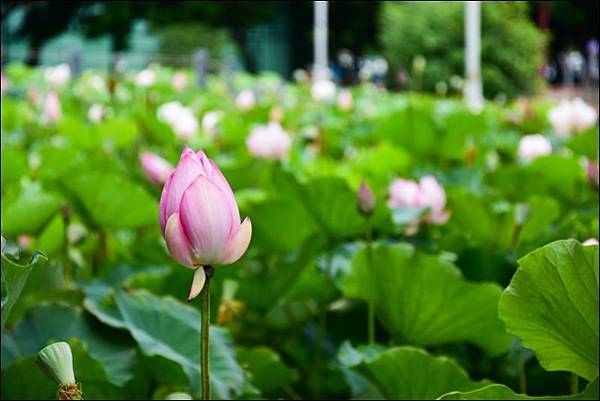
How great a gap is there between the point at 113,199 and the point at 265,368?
280 mm

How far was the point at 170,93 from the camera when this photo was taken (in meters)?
2.86

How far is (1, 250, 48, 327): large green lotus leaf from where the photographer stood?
1.22 feet

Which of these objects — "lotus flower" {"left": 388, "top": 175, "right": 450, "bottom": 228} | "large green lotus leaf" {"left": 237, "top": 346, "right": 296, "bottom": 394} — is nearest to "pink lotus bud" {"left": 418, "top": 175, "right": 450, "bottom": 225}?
"lotus flower" {"left": 388, "top": 175, "right": 450, "bottom": 228}

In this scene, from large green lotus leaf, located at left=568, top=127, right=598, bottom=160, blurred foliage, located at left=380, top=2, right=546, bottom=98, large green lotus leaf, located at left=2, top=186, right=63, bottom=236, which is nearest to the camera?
large green lotus leaf, located at left=2, top=186, right=63, bottom=236

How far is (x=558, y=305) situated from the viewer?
410 millimetres

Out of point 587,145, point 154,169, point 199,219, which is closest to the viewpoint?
point 199,219

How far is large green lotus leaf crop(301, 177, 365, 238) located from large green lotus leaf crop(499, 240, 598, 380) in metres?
0.33

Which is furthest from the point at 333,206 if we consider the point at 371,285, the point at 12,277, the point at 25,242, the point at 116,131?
the point at 116,131

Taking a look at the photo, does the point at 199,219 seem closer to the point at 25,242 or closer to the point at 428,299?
the point at 428,299

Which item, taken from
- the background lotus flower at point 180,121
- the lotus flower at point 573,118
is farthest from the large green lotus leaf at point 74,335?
the lotus flower at point 573,118

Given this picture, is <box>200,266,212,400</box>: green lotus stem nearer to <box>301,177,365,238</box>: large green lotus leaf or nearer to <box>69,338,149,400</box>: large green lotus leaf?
<box>69,338,149,400</box>: large green lotus leaf

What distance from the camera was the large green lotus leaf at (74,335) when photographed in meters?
0.56

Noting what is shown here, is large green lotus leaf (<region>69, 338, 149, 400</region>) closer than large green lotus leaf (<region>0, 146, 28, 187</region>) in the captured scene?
Yes

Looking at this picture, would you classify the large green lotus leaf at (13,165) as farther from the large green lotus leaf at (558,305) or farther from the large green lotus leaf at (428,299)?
the large green lotus leaf at (558,305)
